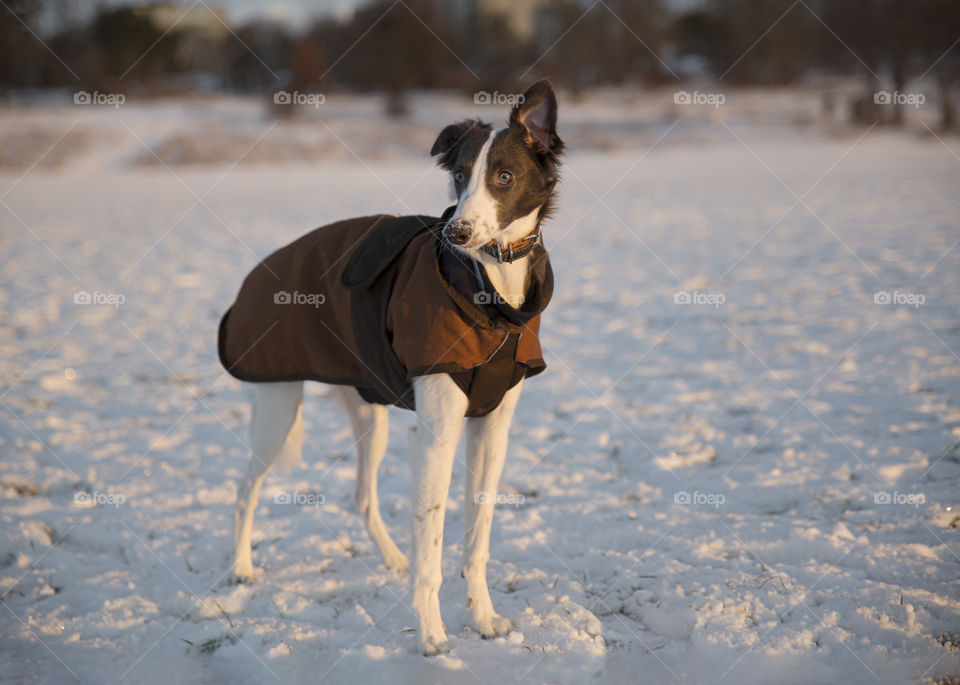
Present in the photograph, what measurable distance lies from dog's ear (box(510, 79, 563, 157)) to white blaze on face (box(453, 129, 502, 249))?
172 millimetres

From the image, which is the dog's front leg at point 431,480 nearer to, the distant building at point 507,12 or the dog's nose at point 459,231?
the dog's nose at point 459,231

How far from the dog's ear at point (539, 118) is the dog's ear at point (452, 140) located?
197 mm

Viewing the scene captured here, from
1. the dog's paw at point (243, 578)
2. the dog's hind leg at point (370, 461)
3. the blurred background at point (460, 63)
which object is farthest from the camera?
the blurred background at point (460, 63)

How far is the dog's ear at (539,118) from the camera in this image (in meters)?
2.91

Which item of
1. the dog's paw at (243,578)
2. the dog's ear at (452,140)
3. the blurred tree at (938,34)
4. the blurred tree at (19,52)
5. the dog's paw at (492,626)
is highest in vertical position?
the blurred tree at (19,52)

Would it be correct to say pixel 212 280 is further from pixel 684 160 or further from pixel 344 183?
pixel 684 160

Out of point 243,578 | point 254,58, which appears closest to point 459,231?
point 243,578

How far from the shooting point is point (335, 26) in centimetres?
4688

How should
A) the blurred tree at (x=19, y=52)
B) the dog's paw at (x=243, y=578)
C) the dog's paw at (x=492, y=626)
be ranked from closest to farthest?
the dog's paw at (x=492, y=626) < the dog's paw at (x=243, y=578) < the blurred tree at (x=19, y=52)

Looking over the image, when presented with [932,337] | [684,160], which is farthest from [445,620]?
[684,160]

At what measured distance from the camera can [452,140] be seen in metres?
3.18

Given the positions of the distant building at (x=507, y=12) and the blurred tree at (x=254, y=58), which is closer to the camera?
the blurred tree at (x=254, y=58)

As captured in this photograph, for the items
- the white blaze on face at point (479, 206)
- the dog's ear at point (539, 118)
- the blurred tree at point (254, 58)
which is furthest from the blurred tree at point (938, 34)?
the blurred tree at point (254, 58)

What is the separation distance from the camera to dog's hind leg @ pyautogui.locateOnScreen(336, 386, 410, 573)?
3.80 m
